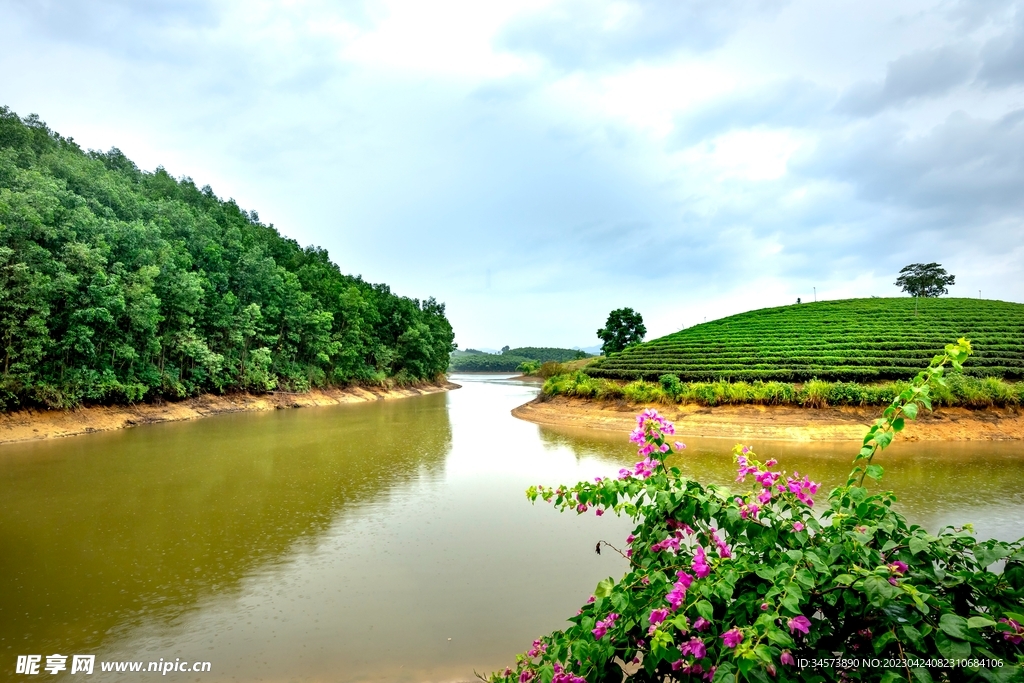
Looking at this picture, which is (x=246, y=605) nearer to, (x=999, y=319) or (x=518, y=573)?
(x=518, y=573)

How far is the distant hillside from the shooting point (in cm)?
13762

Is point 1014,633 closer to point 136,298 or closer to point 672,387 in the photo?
point 672,387

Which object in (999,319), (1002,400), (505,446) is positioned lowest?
(505,446)

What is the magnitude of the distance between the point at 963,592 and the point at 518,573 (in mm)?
5820

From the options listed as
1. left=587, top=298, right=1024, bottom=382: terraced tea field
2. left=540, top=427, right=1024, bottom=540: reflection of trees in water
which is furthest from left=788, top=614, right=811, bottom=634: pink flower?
left=587, top=298, right=1024, bottom=382: terraced tea field

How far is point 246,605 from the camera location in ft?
19.8

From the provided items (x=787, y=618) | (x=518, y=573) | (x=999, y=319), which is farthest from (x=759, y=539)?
(x=999, y=319)

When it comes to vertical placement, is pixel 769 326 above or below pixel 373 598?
above

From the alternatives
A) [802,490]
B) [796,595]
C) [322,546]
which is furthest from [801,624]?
[322,546]

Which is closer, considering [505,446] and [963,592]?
[963,592]

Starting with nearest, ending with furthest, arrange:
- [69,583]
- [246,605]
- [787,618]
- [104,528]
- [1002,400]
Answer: [787,618]
[246,605]
[69,583]
[104,528]
[1002,400]

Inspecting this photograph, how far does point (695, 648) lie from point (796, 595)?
1.32 feet

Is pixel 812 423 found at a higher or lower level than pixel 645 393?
lower

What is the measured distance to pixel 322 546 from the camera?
8.02 meters
